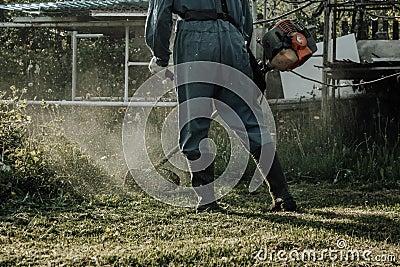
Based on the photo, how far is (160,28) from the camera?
4984mm

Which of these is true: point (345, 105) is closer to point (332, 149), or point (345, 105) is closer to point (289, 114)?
point (289, 114)

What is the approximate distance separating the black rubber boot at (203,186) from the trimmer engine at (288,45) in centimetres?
86

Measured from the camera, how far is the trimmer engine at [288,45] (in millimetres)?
5059

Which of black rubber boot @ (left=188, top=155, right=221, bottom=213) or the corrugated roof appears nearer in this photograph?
black rubber boot @ (left=188, top=155, right=221, bottom=213)

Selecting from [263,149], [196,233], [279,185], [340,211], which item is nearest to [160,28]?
[263,149]

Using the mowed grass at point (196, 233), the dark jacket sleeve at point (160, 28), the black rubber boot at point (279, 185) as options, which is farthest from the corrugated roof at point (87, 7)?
the black rubber boot at point (279, 185)

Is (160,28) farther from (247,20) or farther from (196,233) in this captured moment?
(196,233)

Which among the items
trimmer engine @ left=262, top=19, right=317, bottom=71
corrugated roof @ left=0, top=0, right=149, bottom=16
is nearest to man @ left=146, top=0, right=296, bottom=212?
trimmer engine @ left=262, top=19, right=317, bottom=71

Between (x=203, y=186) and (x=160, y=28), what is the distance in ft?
3.65

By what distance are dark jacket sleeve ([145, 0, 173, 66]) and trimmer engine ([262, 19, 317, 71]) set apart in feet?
2.27

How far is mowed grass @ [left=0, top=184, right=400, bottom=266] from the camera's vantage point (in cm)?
356

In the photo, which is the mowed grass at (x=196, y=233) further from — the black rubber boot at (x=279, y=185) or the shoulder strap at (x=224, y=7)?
the shoulder strap at (x=224, y=7)

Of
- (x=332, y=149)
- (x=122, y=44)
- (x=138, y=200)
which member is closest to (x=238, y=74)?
(x=138, y=200)

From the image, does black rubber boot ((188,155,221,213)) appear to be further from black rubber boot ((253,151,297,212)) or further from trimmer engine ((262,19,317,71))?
trimmer engine ((262,19,317,71))
